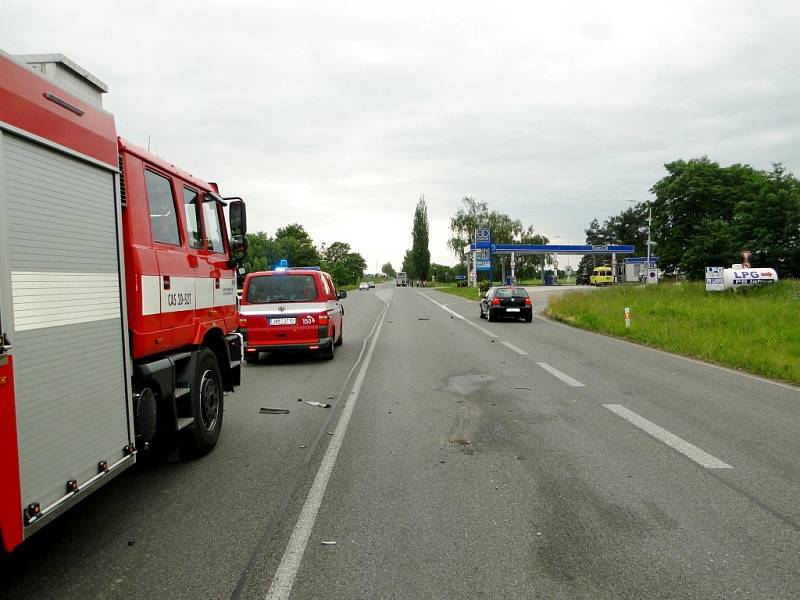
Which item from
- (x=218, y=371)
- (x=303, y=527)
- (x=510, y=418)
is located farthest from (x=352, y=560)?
(x=510, y=418)

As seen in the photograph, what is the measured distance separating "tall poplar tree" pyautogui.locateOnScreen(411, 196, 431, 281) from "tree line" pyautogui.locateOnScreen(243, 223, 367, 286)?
54.5 feet

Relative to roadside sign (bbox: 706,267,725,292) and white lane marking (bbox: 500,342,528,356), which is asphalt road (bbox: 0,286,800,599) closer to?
white lane marking (bbox: 500,342,528,356)

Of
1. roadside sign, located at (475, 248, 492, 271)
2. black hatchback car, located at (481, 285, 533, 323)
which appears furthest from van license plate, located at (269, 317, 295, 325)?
roadside sign, located at (475, 248, 492, 271)

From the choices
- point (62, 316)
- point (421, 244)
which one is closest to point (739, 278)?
point (62, 316)

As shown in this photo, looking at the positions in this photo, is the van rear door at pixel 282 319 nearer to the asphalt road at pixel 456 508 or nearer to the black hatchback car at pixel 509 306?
the asphalt road at pixel 456 508

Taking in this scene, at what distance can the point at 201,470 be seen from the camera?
5062 mm

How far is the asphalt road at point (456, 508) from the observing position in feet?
10.2

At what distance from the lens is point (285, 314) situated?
1162 centimetres

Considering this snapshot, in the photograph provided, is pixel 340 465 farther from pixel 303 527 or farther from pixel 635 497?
pixel 635 497

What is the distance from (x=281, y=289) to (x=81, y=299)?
8.56 metres

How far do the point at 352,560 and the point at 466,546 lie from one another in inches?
27.1

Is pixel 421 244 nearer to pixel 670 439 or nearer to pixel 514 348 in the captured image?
pixel 514 348

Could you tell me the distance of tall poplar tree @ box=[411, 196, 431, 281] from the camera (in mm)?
127000

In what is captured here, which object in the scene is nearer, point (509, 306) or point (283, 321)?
point (283, 321)
